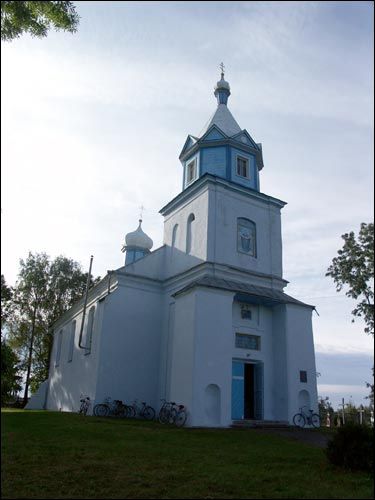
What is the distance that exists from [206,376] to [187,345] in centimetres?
149

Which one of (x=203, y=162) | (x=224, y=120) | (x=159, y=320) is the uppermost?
(x=224, y=120)

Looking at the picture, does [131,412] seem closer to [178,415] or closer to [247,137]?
[178,415]

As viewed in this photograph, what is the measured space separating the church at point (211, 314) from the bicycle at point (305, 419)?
31 cm

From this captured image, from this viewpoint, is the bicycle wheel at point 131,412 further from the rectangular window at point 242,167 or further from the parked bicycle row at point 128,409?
the rectangular window at point 242,167

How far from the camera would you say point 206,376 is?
17.5 m

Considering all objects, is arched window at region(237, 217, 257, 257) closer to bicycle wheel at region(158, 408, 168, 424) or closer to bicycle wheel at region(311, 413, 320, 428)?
bicycle wheel at region(311, 413, 320, 428)

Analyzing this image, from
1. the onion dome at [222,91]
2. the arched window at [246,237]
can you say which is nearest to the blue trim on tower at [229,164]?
the arched window at [246,237]

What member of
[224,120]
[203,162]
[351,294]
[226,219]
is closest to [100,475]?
[351,294]

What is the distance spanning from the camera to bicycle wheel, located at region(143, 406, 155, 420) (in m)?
20.6

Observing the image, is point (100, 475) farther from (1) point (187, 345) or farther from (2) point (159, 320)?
(2) point (159, 320)

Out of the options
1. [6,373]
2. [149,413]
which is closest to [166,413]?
[149,413]

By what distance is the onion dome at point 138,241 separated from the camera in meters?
36.0

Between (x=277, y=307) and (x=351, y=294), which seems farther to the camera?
(x=277, y=307)

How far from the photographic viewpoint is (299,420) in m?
19.3
